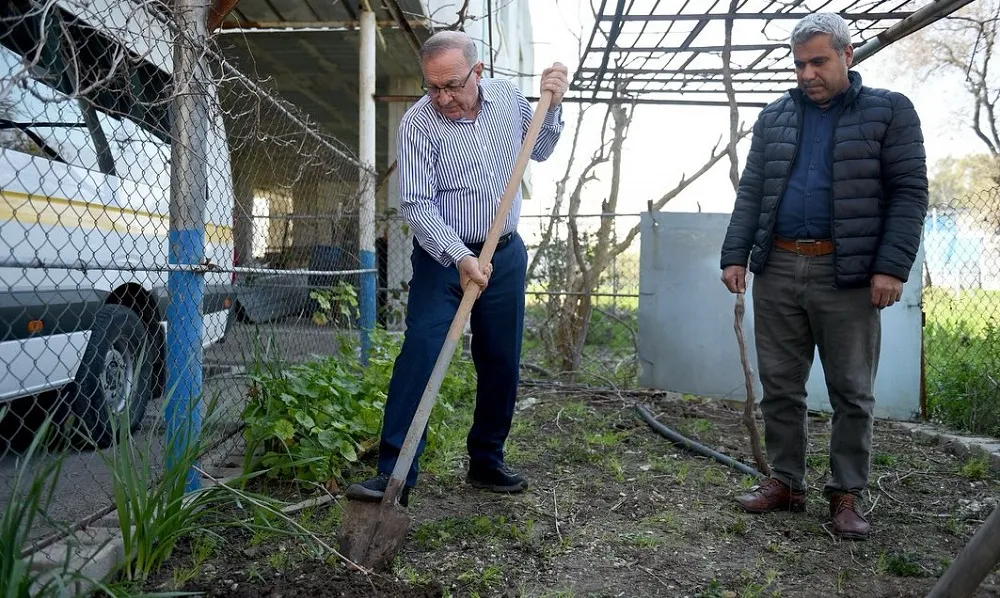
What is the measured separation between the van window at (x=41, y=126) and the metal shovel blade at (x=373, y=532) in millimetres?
1769

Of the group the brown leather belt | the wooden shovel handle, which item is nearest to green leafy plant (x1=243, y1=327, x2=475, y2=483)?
the wooden shovel handle

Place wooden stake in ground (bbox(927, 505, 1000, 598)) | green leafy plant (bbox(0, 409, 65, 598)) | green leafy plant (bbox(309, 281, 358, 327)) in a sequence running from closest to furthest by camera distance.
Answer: wooden stake in ground (bbox(927, 505, 1000, 598))
green leafy plant (bbox(0, 409, 65, 598))
green leafy plant (bbox(309, 281, 358, 327))

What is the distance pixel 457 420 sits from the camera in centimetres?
485

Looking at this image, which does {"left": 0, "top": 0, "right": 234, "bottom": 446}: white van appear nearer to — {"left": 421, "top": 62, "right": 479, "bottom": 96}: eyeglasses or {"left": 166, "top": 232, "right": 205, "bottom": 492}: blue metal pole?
{"left": 166, "top": 232, "right": 205, "bottom": 492}: blue metal pole

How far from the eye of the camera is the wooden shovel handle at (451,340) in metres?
2.61

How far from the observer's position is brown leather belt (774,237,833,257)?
3022 millimetres

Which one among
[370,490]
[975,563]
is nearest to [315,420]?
[370,490]

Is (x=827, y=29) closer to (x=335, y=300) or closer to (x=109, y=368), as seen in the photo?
(x=335, y=300)

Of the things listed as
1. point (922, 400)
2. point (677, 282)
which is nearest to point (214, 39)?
point (677, 282)

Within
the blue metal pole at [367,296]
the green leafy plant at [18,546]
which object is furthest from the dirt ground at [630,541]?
the blue metal pole at [367,296]

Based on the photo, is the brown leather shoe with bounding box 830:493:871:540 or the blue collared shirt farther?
the blue collared shirt

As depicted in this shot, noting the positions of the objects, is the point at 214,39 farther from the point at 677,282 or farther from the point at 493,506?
the point at 677,282

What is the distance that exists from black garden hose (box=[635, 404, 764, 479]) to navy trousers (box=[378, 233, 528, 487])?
128 centimetres

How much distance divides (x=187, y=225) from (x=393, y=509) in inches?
51.6
